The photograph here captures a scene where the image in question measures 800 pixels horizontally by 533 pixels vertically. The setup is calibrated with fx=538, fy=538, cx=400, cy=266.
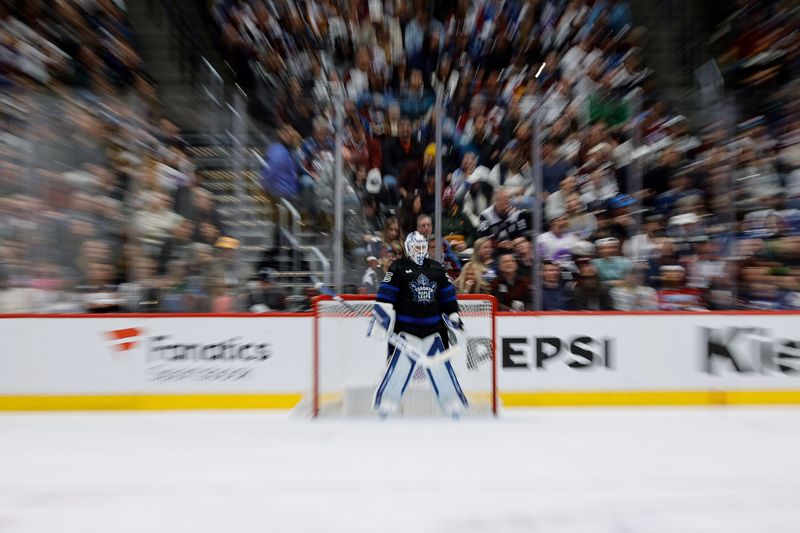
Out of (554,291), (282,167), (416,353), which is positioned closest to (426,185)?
(282,167)

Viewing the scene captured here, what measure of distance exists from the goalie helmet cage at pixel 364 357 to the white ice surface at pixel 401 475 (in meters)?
0.32

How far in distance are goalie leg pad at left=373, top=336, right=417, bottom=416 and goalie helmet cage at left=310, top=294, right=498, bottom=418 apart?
268mm

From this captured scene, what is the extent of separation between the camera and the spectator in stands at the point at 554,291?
14.4 feet

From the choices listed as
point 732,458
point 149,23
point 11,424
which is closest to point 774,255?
point 732,458

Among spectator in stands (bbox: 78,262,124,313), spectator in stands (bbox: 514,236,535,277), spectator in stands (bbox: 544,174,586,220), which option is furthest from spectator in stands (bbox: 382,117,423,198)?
spectator in stands (bbox: 78,262,124,313)

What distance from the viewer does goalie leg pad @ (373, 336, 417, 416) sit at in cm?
374

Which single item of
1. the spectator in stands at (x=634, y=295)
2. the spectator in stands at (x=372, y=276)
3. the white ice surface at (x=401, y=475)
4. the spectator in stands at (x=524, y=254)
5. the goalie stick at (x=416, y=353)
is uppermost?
the spectator in stands at (x=524, y=254)

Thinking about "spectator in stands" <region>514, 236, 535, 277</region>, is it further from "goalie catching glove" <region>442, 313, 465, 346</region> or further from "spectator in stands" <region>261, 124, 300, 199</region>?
"spectator in stands" <region>261, 124, 300, 199</region>

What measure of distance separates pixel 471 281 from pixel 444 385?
1084mm

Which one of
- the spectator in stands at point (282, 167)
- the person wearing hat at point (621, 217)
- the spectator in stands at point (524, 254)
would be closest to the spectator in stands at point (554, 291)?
the spectator in stands at point (524, 254)

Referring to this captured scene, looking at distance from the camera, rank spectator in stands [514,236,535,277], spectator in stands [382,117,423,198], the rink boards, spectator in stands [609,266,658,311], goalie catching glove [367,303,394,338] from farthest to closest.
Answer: spectator in stands [382,117,423,198] < spectator in stands [514,236,535,277] < spectator in stands [609,266,658,311] < the rink boards < goalie catching glove [367,303,394,338]

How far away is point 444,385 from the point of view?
3.77m

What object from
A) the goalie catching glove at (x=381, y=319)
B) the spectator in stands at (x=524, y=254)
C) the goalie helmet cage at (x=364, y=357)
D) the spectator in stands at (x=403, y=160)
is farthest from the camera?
the spectator in stands at (x=403, y=160)

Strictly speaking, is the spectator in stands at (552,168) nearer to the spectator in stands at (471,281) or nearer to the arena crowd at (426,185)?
the arena crowd at (426,185)
